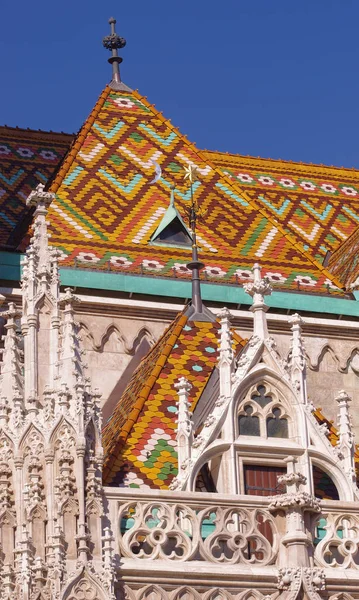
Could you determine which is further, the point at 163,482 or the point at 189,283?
the point at 189,283

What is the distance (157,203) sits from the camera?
1997 centimetres

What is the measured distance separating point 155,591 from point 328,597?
1301 millimetres

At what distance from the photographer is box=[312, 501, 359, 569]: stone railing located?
14.9m

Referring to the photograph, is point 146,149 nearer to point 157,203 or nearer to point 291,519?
point 157,203

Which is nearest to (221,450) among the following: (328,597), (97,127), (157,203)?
(328,597)

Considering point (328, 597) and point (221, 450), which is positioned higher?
point (221, 450)

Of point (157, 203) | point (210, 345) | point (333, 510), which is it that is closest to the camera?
point (333, 510)

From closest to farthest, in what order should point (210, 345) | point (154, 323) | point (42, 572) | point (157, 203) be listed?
point (42, 572), point (210, 345), point (154, 323), point (157, 203)

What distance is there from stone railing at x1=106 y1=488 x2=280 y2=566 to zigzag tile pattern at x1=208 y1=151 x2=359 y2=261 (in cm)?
700

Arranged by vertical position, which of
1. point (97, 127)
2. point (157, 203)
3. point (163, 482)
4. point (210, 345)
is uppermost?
point (97, 127)

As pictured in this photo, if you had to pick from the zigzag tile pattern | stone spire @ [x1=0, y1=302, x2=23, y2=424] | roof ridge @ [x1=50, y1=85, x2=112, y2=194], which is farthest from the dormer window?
the zigzag tile pattern

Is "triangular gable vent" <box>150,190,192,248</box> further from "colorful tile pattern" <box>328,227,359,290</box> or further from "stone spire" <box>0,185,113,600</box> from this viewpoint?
"stone spire" <box>0,185,113,600</box>

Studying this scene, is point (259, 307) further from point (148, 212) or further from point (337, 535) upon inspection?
point (148, 212)

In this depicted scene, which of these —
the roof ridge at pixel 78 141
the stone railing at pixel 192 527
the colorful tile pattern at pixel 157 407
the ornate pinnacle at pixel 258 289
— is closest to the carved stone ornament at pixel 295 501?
the stone railing at pixel 192 527
